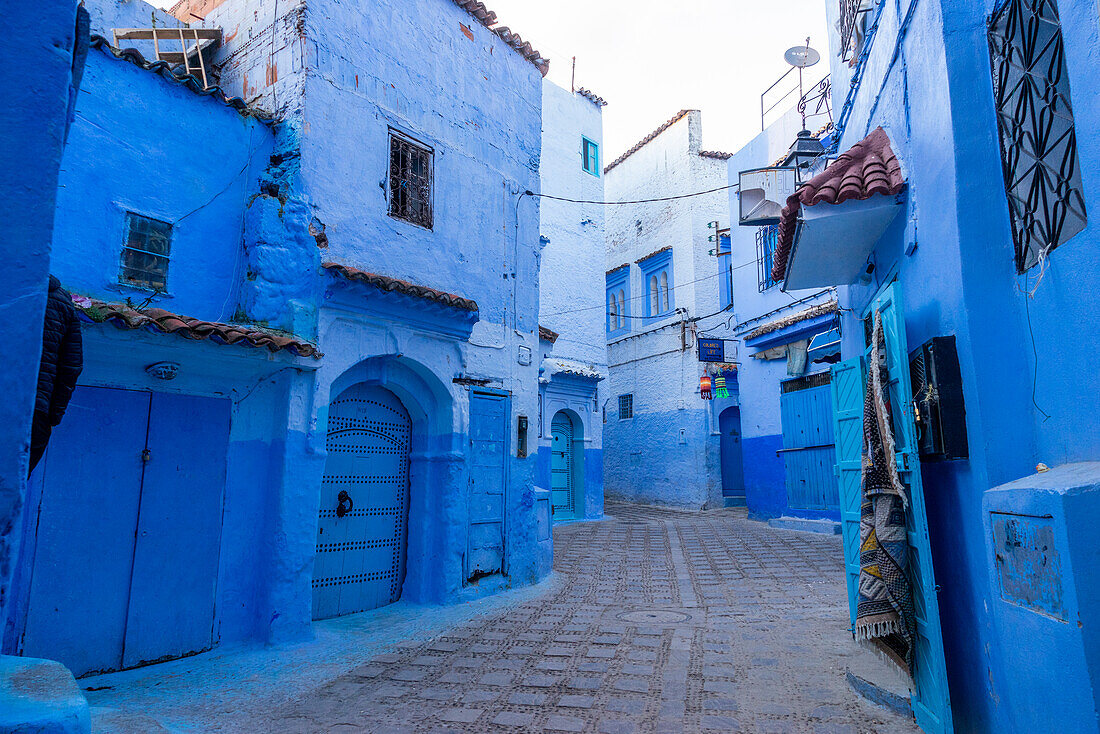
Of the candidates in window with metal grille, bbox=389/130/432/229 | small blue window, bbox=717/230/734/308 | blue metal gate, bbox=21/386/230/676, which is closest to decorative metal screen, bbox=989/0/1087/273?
window with metal grille, bbox=389/130/432/229

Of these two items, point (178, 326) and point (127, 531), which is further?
point (127, 531)

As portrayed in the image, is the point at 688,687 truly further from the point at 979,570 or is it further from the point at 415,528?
the point at 415,528

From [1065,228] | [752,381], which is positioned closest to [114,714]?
[1065,228]

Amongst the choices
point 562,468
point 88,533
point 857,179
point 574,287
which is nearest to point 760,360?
point 574,287

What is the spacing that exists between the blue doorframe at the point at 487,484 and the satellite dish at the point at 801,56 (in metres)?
10.6

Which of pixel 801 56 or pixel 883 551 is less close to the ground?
pixel 801 56

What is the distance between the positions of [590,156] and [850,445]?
14979 mm

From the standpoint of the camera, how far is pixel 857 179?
4.66m

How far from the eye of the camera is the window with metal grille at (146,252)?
6.06 meters

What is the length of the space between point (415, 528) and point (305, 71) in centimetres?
Answer: 519

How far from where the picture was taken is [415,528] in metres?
7.93

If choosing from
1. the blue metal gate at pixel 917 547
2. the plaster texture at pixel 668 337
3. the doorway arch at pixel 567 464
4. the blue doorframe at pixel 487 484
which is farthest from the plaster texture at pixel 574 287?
the blue metal gate at pixel 917 547

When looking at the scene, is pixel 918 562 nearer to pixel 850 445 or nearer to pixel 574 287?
pixel 850 445

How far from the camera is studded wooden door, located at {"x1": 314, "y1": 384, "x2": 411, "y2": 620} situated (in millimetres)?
7133
